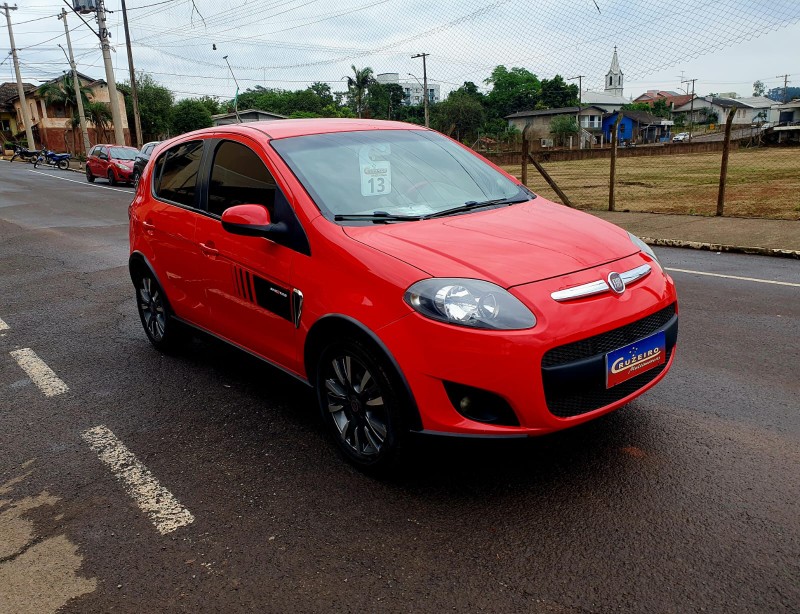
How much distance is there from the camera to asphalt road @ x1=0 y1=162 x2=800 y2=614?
8.11ft

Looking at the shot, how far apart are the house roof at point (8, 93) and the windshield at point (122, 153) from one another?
5600 centimetres

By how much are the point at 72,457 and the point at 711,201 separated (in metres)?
14.9

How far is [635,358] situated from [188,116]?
251 feet

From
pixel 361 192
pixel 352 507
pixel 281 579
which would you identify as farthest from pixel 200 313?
pixel 281 579

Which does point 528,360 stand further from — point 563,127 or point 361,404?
point 563,127

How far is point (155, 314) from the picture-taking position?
5320mm

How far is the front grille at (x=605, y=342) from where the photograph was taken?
279cm

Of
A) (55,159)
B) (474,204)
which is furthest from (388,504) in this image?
(55,159)

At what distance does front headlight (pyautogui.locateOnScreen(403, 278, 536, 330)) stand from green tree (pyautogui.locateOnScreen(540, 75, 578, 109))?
112 metres

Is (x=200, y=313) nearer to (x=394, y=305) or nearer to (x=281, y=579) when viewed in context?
(x=394, y=305)

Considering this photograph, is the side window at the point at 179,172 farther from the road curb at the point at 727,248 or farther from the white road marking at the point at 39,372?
the road curb at the point at 727,248

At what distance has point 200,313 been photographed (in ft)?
14.7

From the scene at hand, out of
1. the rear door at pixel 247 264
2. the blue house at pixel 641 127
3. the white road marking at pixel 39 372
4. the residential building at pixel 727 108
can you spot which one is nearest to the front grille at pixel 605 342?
the rear door at pixel 247 264

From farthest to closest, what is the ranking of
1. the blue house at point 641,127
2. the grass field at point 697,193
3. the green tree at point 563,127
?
the blue house at point 641,127 < the green tree at point 563,127 < the grass field at point 697,193
